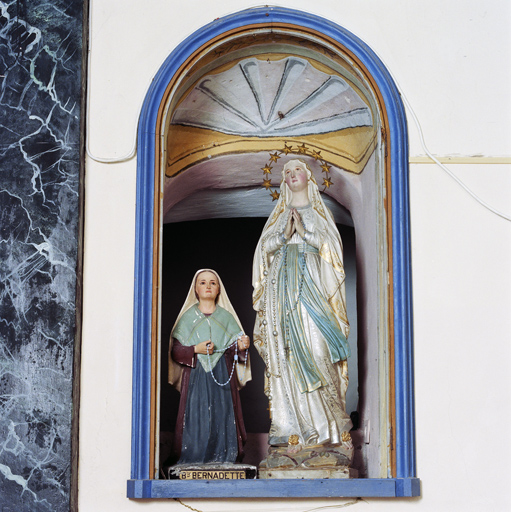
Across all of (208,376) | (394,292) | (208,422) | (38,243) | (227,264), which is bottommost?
(208,422)

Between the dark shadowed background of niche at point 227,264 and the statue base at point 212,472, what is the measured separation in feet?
5.14

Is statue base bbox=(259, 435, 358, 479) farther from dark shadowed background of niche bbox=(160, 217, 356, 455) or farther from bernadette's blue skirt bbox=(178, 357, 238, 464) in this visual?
dark shadowed background of niche bbox=(160, 217, 356, 455)

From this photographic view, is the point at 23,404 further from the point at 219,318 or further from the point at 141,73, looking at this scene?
the point at 141,73

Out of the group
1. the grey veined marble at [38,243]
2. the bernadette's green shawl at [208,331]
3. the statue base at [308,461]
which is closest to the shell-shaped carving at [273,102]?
the grey veined marble at [38,243]

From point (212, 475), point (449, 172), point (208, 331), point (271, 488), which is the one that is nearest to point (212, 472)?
point (212, 475)

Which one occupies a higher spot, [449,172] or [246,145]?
[246,145]

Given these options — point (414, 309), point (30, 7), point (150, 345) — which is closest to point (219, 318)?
point (150, 345)

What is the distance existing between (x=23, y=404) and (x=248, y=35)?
7.05 feet

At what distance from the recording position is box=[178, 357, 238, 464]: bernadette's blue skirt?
5.29 metres

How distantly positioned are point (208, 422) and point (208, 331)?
0.45m

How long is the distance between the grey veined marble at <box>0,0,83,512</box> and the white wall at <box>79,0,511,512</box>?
0.10 meters

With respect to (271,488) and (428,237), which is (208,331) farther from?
(428,237)

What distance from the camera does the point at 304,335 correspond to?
17.6ft

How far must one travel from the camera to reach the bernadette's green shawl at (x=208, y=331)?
5398 millimetres
